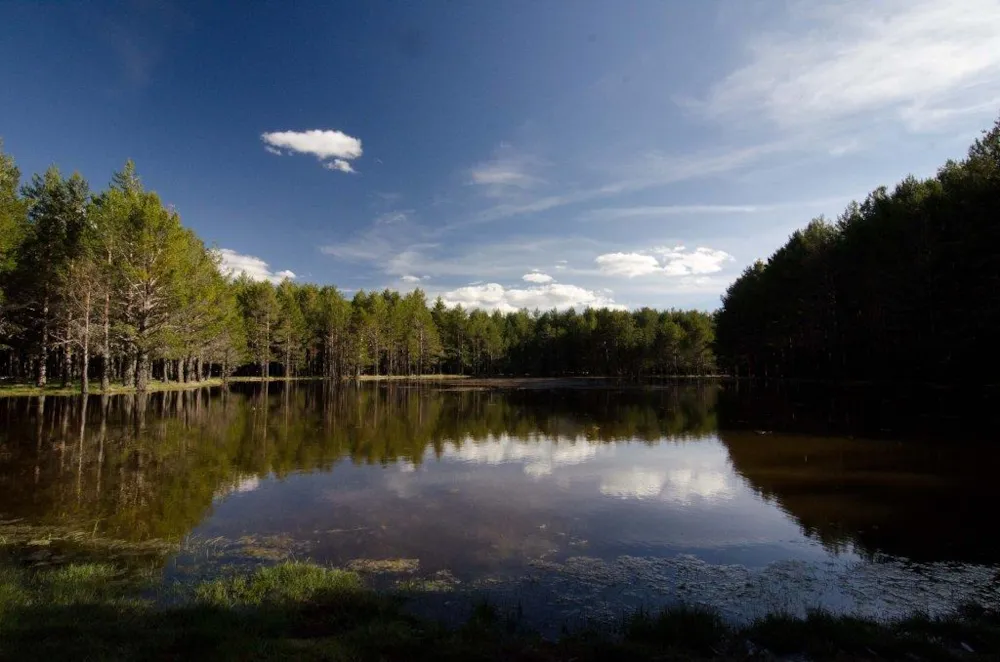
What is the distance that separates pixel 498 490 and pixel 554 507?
110 inches

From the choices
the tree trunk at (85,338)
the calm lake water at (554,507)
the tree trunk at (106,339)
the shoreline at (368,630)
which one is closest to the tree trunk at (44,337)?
the tree trunk at (85,338)

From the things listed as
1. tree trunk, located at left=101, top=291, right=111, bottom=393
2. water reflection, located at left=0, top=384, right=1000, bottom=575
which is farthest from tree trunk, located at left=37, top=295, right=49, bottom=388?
→ water reflection, located at left=0, top=384, right=1000, bottom=575

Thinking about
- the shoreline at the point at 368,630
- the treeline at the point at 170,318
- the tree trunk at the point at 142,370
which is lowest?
the shoreline at the point at 368,630

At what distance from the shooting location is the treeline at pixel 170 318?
5069 cm

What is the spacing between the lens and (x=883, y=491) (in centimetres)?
1814

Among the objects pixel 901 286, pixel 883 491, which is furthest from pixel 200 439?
pixel 901 286

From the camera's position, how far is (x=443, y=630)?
7.71 m

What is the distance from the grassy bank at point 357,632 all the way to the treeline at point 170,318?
4720 cm

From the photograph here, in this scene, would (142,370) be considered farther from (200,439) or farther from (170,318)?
(200,439)

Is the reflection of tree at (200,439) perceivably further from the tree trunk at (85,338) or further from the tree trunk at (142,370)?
the tree trunk at (142,370)

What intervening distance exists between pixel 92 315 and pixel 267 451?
132 ft

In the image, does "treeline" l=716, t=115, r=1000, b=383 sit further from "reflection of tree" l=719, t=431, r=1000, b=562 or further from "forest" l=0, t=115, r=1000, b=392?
"reflection of tree" l=719, t=431, r=1000, b=562

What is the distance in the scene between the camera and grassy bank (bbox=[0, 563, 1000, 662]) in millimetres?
6699

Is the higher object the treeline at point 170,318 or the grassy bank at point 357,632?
the treeline at point 170,318
